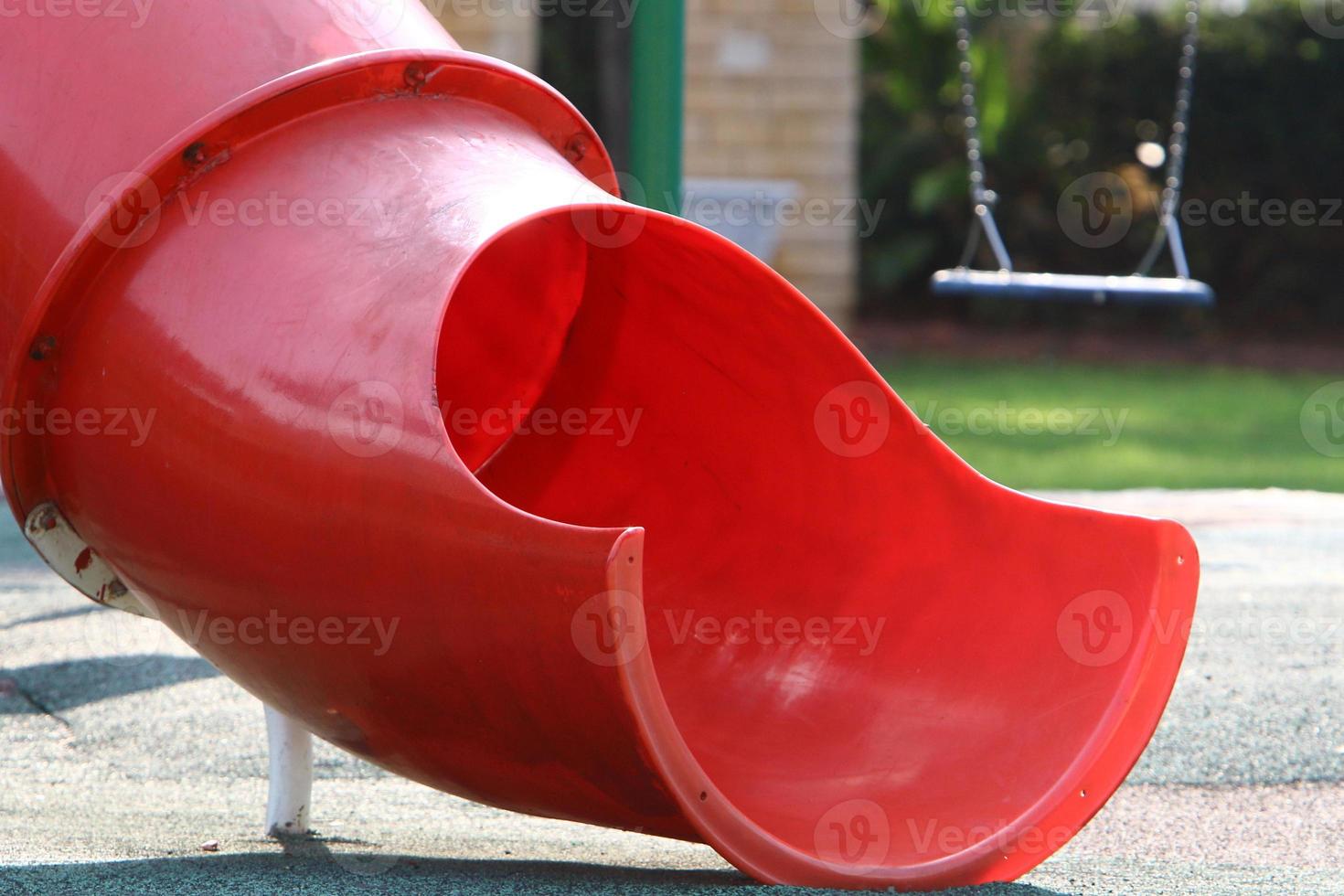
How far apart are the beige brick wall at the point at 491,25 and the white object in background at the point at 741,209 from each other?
1579 millimetres

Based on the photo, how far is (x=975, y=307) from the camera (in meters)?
14.4

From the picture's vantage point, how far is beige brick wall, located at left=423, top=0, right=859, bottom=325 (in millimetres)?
12477

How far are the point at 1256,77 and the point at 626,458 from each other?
37.3 ft

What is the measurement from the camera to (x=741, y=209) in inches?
453

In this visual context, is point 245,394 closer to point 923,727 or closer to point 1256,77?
point 923,727

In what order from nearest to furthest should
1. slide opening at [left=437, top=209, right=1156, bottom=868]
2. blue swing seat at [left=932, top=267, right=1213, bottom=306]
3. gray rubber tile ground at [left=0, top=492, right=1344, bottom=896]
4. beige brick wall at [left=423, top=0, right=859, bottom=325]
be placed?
1. gray rubber tile ground at [left=0, top=492, right=1344, bottom=896]
2. slide opening at [left=437, top=209, right=1156, bottom=868]
3. blue swing seat at [left=932, top=267, right=1213, bottom=306]
4. beige brick wall at [left=423, top=0, right=859, bottom=325]

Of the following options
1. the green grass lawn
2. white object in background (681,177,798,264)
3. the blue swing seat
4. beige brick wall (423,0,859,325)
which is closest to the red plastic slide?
the blue swing seat

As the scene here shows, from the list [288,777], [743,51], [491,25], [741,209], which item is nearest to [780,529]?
[288,777]

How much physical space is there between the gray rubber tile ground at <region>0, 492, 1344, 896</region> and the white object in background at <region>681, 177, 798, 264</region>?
6.39m

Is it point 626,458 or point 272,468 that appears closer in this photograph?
point 272,468

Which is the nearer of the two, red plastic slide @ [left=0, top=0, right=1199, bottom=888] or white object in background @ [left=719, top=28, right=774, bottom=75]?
red plastic slide @ [left=0, top=0, right=1199, bottom=888]

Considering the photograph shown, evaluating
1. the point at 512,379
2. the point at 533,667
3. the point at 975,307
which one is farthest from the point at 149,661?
the point at 975,307

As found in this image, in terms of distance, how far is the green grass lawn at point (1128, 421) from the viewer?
853 cm

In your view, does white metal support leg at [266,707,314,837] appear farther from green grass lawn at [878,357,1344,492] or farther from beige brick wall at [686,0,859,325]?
beige brick wall at [686,0,859,325]
